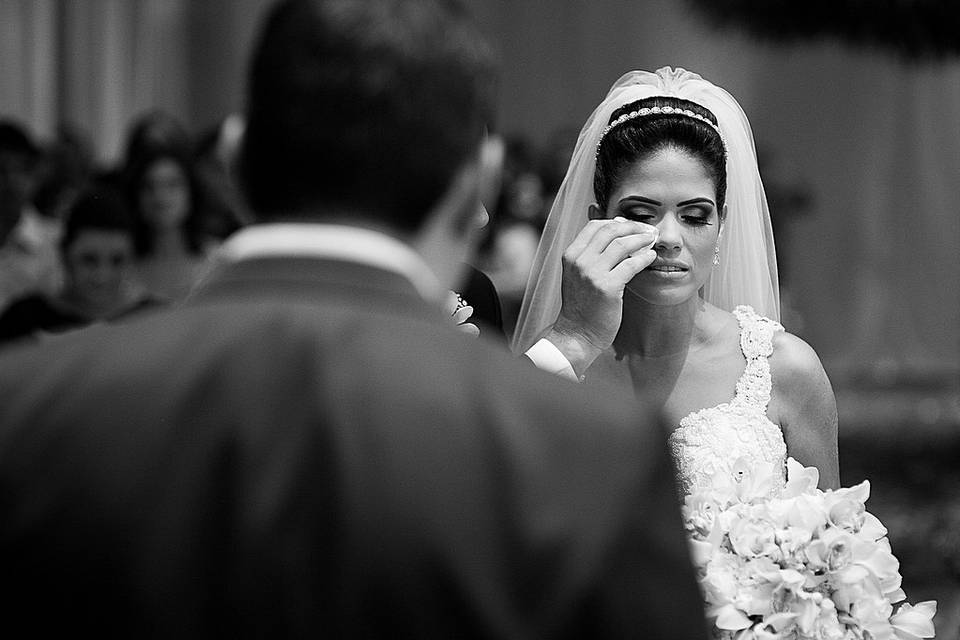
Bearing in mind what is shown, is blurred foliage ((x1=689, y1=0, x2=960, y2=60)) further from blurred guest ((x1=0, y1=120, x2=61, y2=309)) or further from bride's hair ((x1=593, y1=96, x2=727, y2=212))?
bride's hair ((x1=593, y1=96, x2=727, y2=212))

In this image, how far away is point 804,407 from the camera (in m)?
3.30

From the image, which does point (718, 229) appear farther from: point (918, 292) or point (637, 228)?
point (918, 292)

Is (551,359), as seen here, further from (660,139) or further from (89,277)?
(89,277)

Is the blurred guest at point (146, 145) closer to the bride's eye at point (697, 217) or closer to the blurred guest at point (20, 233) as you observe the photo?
the blurred guest at point (20, 233)

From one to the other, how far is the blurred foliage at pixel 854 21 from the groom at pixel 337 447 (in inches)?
259

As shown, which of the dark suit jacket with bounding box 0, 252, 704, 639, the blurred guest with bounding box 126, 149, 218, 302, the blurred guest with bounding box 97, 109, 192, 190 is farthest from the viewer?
the blurred guest with bounding box 97, 109, 192, 190

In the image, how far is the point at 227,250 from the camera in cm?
141

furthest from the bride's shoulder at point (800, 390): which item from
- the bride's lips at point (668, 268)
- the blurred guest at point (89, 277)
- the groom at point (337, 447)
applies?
the blurred guest at point (89, 277)

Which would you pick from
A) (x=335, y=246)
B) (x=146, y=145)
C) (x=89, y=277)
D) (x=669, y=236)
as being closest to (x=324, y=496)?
(x=335, y=246)

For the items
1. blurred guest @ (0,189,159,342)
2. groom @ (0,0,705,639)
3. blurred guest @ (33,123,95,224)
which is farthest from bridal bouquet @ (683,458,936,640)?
blurred guest @ (33,123,95,224)

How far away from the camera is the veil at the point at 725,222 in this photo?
11.1 ft

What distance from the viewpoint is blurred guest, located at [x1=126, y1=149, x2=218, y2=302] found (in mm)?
5613

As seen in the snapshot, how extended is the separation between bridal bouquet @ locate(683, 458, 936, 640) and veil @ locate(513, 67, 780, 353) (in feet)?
3.20

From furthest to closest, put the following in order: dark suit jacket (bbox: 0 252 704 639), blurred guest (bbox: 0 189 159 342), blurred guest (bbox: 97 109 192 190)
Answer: blurred guest (bbox: 97 109 192 190), blurred guest (bbox: 0 189 159 342), dark suit jacket (bbox: 0 252 704 639)
